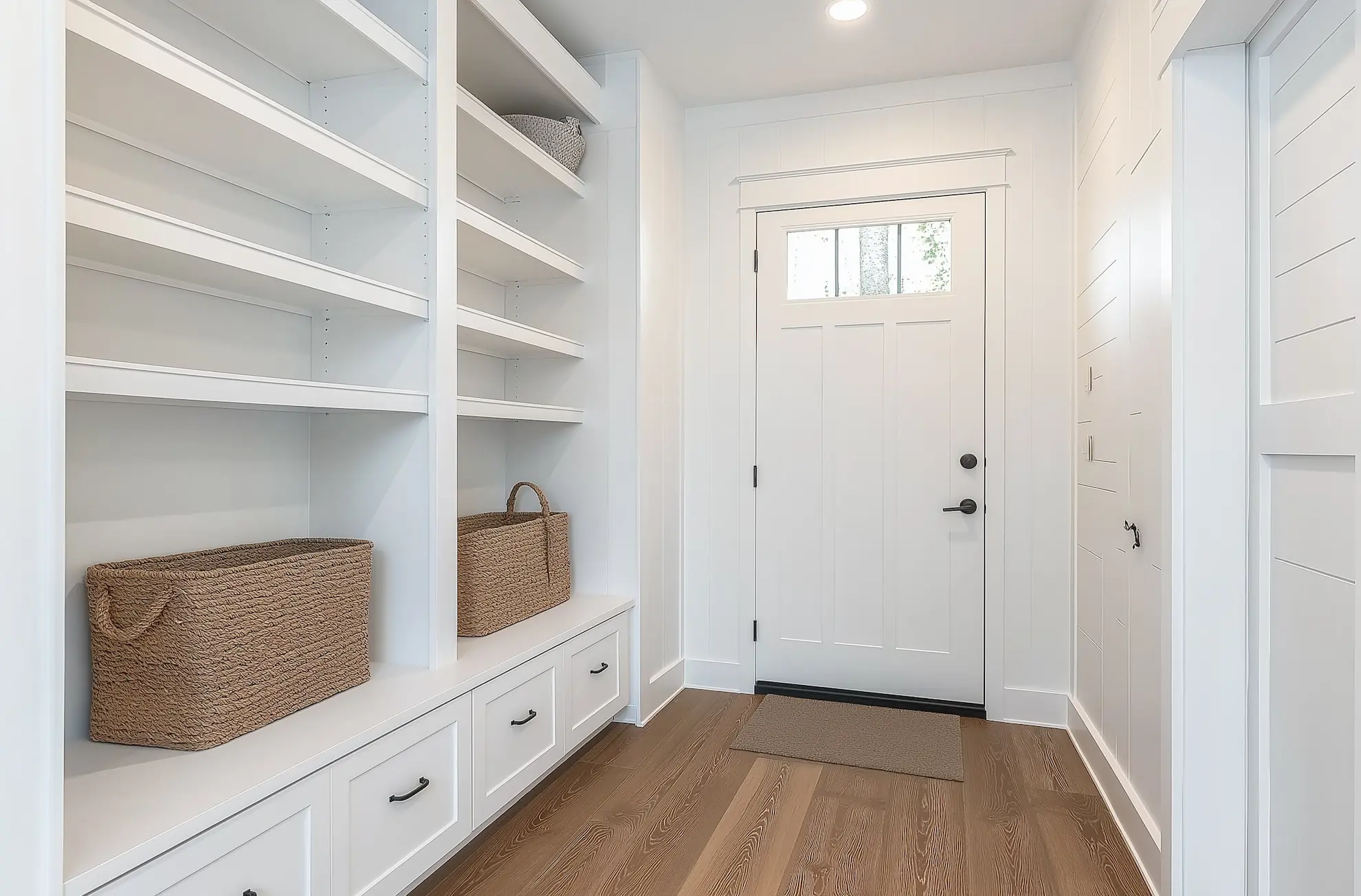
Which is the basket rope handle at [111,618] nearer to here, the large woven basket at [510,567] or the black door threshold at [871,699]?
the large woven basket at [510,567]

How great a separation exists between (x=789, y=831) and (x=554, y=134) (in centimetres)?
242

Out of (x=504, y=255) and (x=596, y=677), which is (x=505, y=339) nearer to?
(x=504, y=255)

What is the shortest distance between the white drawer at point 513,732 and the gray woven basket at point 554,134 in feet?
5.78

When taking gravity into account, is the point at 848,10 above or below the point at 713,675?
above

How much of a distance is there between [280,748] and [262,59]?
1.63 m

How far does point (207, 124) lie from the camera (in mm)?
1652

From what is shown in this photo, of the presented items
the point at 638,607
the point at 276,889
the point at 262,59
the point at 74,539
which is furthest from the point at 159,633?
the point at 638,607

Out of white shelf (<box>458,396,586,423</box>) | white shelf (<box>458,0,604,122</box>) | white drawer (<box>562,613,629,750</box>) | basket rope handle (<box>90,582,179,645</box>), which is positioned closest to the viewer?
basket rope handle (<box>90,582,179,645</box>)

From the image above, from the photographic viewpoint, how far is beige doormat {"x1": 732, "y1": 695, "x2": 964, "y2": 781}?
276 centimetres

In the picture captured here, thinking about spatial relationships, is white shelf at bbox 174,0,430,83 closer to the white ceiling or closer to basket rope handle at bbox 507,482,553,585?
the white ceiling

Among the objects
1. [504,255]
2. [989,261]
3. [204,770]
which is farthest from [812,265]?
[204,770]

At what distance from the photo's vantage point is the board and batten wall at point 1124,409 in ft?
6.30

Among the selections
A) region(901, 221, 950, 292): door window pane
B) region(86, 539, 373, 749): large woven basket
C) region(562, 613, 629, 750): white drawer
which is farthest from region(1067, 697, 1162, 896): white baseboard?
region(86, 539, 373, 749): large woven basket

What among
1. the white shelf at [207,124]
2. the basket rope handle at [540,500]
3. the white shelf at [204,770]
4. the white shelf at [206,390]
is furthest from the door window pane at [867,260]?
the white shelf at [204,770]
